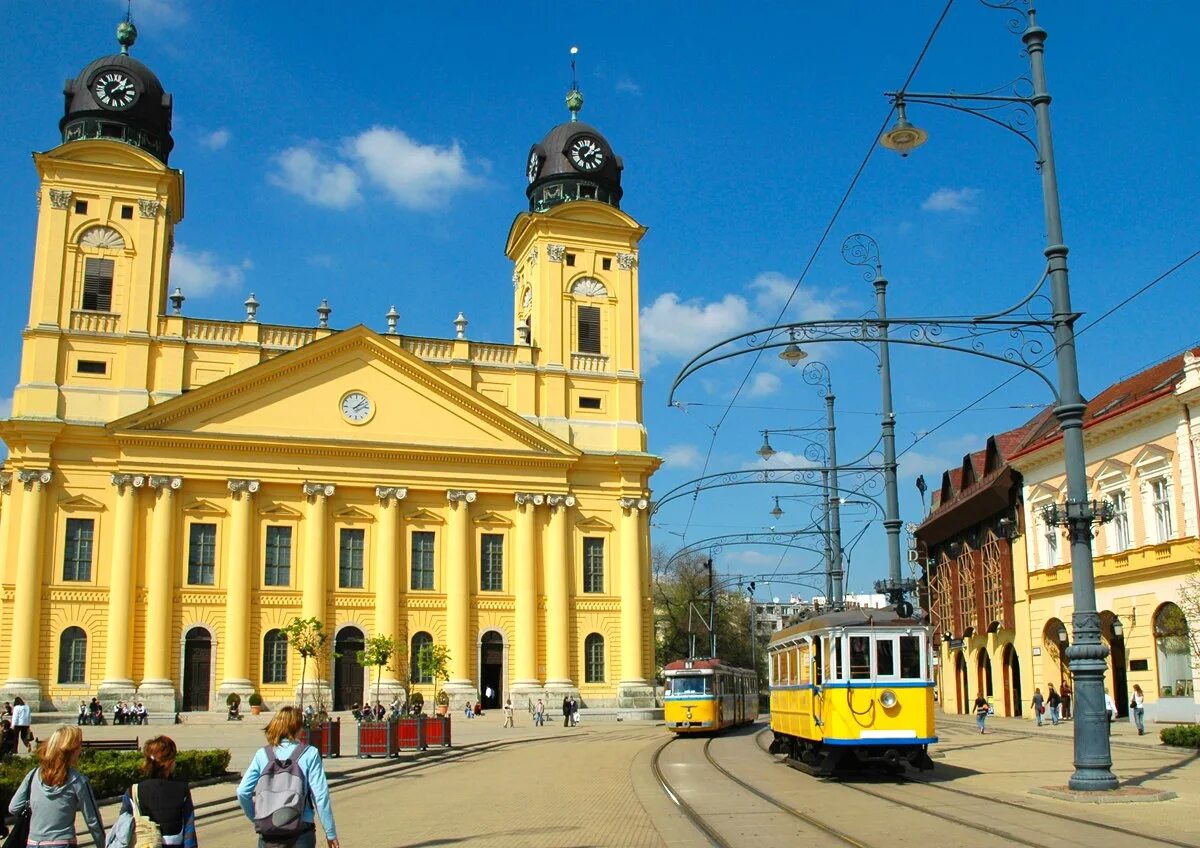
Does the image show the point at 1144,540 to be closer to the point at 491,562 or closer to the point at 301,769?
the point at 491,562

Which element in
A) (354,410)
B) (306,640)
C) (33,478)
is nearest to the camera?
(306,640)

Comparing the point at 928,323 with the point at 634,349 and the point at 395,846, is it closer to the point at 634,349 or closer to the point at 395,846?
the point at 395,846

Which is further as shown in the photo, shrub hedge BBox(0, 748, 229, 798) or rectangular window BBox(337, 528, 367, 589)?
rectangular window BBox(337, 528, 367, 589)

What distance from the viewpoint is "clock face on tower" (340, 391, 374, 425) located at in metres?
52.5

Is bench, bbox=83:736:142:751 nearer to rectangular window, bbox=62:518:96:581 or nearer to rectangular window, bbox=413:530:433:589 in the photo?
rectangular window, bbox=62:518:96:581

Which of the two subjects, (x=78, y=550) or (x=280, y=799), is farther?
(x=78, y=550)

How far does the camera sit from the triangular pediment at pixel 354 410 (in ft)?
165

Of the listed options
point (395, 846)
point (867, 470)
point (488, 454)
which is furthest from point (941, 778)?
point (488, 454)

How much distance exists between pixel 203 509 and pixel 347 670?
863 centimetres

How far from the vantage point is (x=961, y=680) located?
5534 cm

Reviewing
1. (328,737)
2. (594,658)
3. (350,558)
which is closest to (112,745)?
(328,737)

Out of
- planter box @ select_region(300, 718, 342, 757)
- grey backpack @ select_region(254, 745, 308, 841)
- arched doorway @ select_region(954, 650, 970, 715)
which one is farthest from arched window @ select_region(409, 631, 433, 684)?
grey backpack @ select_region(254, 745, 308, 841)

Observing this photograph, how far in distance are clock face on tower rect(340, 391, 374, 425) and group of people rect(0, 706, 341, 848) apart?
4466 cm

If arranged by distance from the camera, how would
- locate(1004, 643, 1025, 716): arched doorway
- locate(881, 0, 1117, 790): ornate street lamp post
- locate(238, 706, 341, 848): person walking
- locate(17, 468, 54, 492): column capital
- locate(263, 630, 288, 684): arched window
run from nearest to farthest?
locate(238, 706, 341, 848): person walking → locate(881, 0, 1117, 790): ornate street lamp post → locate(1004, 643, 1025, 716): arched doorway → locate(17, 468, 54, 492): column capital → locate(263, 630, 288, 684): arched window
